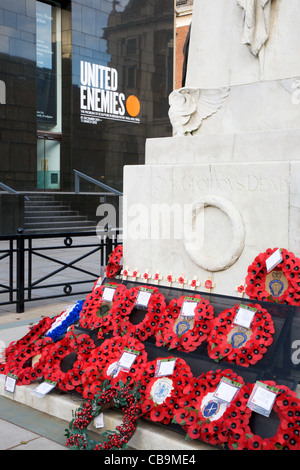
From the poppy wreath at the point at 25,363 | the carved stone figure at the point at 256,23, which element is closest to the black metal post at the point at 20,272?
the poppy wreath at the point at 25,363

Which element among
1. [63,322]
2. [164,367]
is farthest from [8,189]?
[164,367]

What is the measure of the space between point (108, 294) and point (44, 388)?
1.06 metres

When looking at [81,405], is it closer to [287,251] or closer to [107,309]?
[107,309]

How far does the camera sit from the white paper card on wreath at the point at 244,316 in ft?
13.2

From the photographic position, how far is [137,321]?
15.9 feet

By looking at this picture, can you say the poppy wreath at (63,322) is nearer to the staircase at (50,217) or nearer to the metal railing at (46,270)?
the metal railing at (46,270)

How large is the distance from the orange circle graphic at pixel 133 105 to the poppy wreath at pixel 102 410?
2326cm

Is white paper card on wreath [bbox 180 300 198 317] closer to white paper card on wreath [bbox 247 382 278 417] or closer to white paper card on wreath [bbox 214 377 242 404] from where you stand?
white paper card on wreath [bbox 214 377 242 404]

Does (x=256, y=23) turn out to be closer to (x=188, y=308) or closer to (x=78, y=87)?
(x=188, y=308)

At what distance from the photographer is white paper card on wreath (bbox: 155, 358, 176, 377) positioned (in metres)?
3.98

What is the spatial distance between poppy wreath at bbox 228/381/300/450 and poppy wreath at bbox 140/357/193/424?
520mm

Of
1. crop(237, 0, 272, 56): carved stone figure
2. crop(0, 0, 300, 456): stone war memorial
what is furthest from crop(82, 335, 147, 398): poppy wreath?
crop(237, 0, 272, 56): carved stone figure

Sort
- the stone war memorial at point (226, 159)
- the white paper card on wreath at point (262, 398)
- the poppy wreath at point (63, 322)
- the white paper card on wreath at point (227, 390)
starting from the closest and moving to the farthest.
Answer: the white paper card on wreath at point (262, 398)
the white paper card on wreath at point (227, 390)
the stone war memorial at point (226, 159)
the poppy wreath at point (63, 322)

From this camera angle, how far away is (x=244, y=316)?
4055 millimetres
